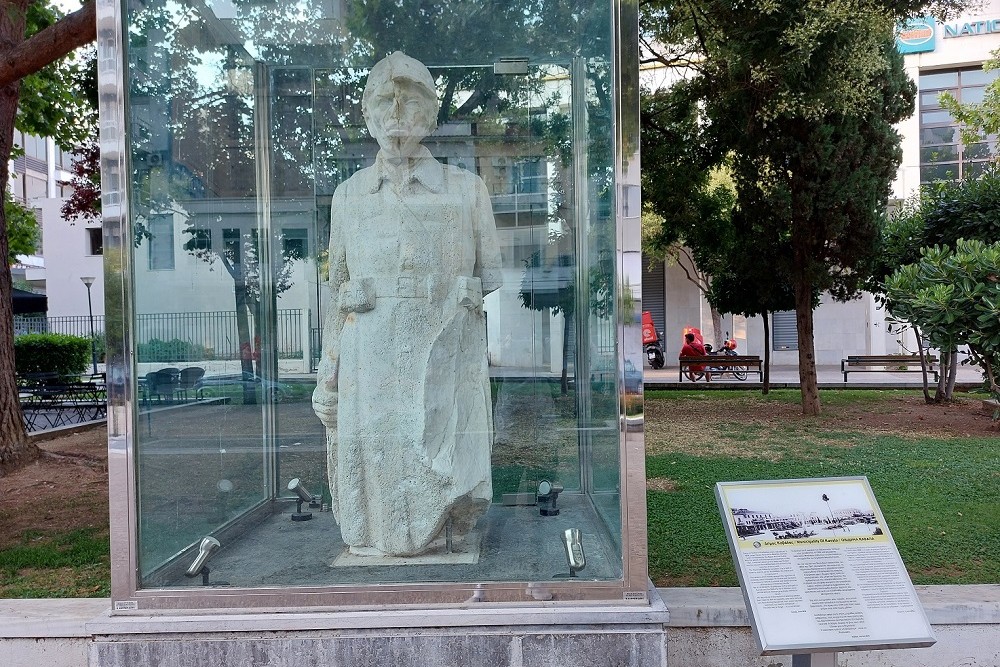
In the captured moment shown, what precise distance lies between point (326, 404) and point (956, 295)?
3016 millimetres

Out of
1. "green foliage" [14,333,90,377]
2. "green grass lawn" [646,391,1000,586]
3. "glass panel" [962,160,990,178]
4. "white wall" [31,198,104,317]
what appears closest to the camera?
"green grass lawn" [646,391,1000,586]

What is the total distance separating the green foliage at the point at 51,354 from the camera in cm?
1700

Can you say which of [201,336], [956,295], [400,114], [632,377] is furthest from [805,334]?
[201,336]

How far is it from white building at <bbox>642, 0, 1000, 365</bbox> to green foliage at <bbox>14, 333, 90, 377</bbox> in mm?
15224

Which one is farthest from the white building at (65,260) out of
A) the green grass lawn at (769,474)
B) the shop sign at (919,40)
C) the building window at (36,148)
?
the shop sign at (919,40)

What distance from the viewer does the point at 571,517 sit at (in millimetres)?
4031

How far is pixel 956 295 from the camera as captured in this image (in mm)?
3729

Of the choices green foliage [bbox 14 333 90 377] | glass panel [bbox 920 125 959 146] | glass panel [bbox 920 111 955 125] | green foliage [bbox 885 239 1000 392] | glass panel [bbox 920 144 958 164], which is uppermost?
glass panel [bbox 920 111 955 125]

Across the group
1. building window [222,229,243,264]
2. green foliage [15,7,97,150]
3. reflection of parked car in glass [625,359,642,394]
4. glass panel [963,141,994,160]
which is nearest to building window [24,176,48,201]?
green foliage [15,7,97,150]

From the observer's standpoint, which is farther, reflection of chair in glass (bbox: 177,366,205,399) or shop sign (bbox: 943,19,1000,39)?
shop sign (bbox: 943,19,1000,39)

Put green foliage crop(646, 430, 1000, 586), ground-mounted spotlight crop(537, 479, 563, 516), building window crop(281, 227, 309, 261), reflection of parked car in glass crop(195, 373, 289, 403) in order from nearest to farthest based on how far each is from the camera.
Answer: reflection of parked car in glass crop(195, 373, 289, 403) → ground-mounted spotlight crop(537, 479, 563, 516) → building window crop(281, 227, 309, 261) → green foliage crop(646, 430, 1000, 586)

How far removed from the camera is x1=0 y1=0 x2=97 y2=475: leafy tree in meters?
5.56

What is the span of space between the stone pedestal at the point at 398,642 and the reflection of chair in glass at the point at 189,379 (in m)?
1.04

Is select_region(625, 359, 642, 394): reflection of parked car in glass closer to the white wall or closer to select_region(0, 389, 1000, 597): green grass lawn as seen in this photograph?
select_region(0, 389, 1000, 597): green grass lawn
